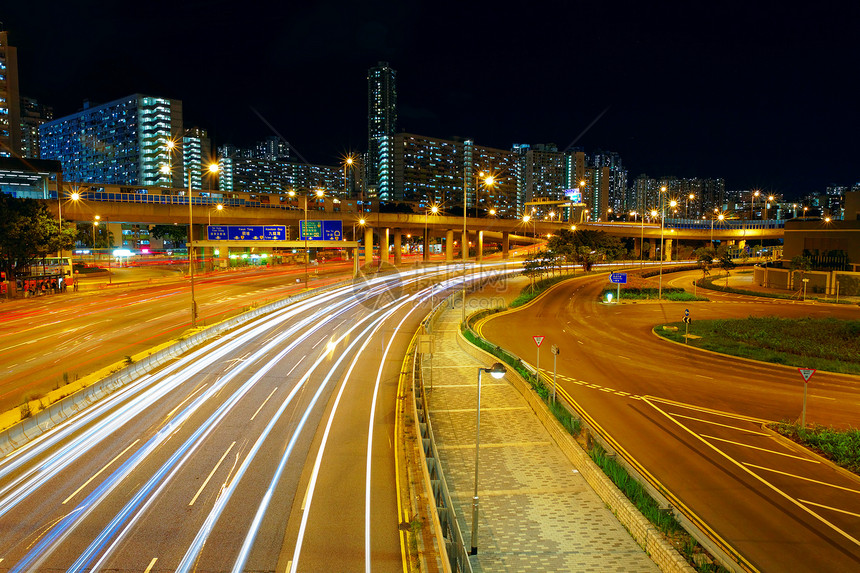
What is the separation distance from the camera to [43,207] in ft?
169

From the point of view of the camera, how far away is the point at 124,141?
589ft

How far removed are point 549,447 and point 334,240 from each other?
1762 inches

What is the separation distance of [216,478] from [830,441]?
19.1 m

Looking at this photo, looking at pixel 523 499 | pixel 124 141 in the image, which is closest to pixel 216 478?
pixel 523 499

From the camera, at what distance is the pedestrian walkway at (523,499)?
10.9 metres

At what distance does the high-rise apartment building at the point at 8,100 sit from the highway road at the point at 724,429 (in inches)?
5385

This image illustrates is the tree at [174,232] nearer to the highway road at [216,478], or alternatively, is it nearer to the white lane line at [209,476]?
the highway road at [216,478]

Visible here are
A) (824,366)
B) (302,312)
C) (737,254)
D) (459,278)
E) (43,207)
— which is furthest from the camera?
(737,254)

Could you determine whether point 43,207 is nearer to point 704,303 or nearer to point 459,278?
point 459,278

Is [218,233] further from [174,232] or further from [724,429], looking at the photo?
[174,232]

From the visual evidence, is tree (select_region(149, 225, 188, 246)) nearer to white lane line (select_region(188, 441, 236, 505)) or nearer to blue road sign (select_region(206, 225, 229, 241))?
blue road sign (select_region(206, 225, 229, 241))

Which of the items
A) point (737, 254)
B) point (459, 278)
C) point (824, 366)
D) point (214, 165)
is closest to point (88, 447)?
point (214, 165)

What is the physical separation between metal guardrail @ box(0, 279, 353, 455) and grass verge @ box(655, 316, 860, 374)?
1187 inches

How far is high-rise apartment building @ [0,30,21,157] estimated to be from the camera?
119500 millimetres
